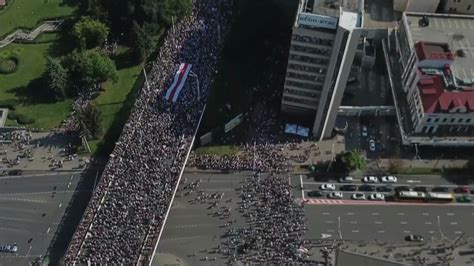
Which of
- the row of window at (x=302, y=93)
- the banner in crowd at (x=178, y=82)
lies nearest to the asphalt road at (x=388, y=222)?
the row of window at (x=302, y=93)

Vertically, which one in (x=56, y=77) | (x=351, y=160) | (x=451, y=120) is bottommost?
(x=351, y=160)

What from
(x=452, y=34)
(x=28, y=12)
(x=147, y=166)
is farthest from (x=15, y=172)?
(x=452, y=34)

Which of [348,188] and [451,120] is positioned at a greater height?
[451,120]

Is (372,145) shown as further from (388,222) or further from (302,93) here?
(302,93)

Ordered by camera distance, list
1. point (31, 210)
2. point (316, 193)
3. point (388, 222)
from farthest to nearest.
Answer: point (316, 193) < point (31, 210) < point (388, 222)

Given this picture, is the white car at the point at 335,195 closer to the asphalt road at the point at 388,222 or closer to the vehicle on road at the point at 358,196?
the asphalt road at the point at 388,222

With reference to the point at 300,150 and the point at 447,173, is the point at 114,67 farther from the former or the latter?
the point at 447,173

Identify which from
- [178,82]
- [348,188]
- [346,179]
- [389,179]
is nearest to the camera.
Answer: [348,188]
